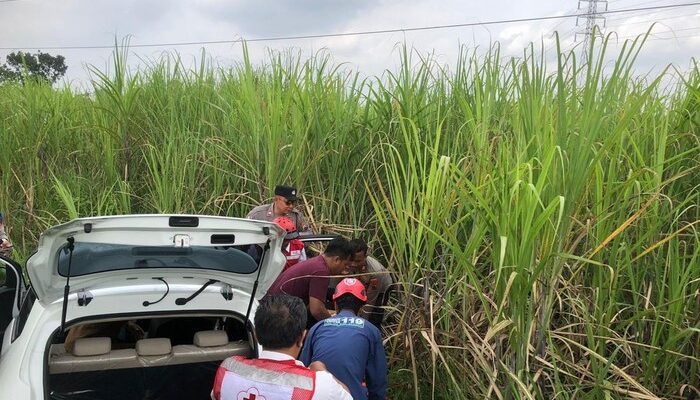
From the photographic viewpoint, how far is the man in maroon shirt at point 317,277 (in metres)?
3.81

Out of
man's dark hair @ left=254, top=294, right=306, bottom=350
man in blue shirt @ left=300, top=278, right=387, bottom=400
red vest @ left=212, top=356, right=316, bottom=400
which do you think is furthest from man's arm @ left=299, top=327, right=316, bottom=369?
red vest @ left=212, top=356, right=316, bottom=400

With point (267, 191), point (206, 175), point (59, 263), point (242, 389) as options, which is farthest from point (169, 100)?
point (242, 389)

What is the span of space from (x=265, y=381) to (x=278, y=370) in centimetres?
6

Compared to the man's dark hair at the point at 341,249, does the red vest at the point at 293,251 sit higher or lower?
lower

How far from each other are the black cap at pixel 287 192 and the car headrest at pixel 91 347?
2.15 m

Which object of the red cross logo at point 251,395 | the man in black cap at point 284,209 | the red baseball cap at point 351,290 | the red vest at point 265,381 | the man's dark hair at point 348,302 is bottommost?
the red cross logo at point 251,395

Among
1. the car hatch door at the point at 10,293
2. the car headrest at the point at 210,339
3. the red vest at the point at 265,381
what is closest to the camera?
the red vest at the point at 265,381

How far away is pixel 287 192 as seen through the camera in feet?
15.4

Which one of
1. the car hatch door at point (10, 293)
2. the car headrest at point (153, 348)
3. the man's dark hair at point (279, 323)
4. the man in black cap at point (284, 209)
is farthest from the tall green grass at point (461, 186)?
the car hatch door at point (10, 293)

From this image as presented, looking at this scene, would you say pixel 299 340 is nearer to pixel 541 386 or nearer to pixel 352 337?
pixel 352 337

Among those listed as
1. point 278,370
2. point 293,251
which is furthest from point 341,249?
point 278,370

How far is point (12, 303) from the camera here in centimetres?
356

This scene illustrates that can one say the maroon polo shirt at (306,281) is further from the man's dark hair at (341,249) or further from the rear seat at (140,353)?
the rear seat at (140,353)

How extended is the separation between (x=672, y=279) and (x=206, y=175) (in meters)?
4.13
